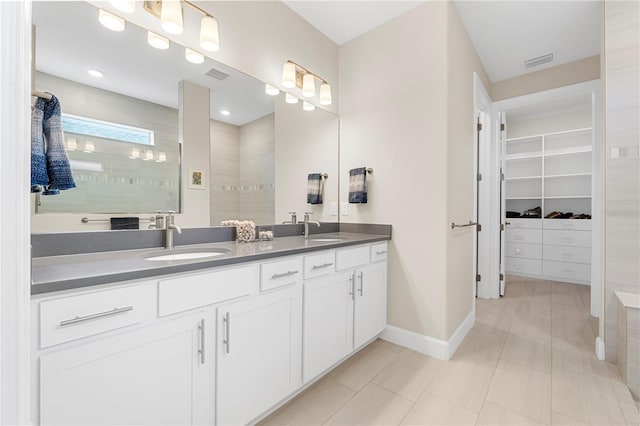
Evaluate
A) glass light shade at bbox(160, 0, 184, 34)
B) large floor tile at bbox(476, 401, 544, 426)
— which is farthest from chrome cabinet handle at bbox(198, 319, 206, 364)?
glass light shade at bbox(160, 0, 184, 34)

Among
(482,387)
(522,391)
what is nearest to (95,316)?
(482,387)

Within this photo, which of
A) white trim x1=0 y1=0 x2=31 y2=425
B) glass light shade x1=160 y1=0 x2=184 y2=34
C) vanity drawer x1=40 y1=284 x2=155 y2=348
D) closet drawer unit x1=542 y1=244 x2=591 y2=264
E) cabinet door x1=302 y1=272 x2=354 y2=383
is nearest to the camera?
white trim x1=0 y1=0 x2=31 y2=425

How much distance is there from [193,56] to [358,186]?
151 cm

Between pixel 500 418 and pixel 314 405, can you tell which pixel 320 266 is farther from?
pixel 500 418

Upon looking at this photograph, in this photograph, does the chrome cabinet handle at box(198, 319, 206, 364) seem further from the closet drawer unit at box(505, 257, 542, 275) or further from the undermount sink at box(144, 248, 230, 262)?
the closet drawer unit at box(505, 257, 542, 275)

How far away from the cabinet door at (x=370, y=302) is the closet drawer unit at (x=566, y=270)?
139 inches

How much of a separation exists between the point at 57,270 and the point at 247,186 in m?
1.21

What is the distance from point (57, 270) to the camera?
0.94 meters

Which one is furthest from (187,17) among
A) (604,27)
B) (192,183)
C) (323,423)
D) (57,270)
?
(604,27)

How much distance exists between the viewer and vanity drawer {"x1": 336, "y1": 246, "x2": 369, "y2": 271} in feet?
6.00

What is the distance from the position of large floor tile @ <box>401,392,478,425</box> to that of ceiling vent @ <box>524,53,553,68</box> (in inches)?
131

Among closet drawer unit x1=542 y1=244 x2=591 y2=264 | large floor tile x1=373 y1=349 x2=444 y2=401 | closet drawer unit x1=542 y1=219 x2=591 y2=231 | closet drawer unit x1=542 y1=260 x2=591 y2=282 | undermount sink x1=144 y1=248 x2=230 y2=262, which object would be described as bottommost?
large floor tile x1=373 y1=349 x2=444 y2=401

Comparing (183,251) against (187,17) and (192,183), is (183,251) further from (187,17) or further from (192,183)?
(187,17)

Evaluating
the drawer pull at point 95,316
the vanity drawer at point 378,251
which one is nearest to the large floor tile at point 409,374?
the vanity drawer at point 378,251
